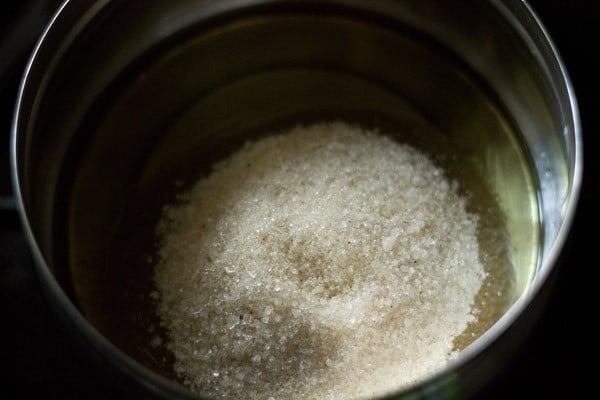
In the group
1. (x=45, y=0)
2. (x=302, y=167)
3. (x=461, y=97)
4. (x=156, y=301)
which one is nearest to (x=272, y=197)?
(x=302, y=167)

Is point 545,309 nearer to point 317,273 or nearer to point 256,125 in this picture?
point 317,273

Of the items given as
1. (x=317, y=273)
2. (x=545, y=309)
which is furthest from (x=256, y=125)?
(x=545, y=309)

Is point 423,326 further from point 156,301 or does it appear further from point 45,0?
point 45,0
